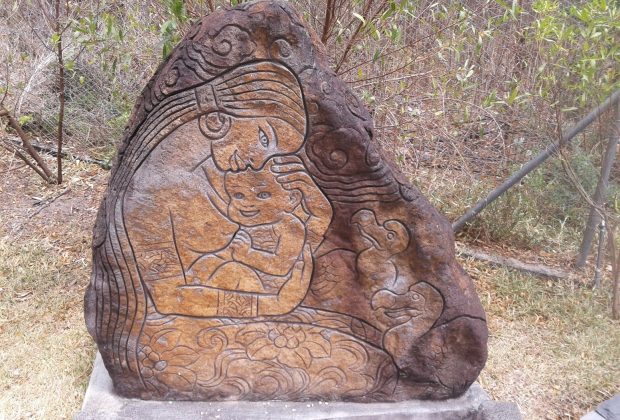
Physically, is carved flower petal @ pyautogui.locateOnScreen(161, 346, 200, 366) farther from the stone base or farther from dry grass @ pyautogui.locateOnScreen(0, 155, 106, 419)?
dry grass @ pyautogui.locateOnScreen(0, 155, 106, 419)

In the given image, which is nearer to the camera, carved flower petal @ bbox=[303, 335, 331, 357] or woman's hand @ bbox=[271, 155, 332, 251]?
woman's hand @ bbox=[271, 155, 332, 251]

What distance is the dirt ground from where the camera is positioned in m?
2.59

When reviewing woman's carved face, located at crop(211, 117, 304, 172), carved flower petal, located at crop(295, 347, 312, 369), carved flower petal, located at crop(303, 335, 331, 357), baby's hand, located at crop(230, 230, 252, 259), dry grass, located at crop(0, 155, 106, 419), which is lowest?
dry grass, located at crop(0, 155, 106, 419)

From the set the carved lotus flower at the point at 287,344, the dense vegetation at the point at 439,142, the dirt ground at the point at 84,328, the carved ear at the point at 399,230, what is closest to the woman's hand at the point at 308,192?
the carved ear at the point at 399,230

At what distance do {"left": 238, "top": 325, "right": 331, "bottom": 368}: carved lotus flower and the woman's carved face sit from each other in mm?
661

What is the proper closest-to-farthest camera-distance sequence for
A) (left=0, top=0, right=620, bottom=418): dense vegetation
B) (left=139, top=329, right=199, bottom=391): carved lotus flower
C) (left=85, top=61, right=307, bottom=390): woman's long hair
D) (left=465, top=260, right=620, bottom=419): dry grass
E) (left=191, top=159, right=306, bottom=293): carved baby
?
(left=85, top=61, right=307, bottom=390): woman's long hair, (left=191, top=159, right=306, bottom=293): carved baby, (left=139, top=329, right=199, bottom=391): carved lotus flower, (left=465, top=260, right=620, bottom=419): dry grass, (left=0, top=0, right=620, bottom=418): dense vegetation

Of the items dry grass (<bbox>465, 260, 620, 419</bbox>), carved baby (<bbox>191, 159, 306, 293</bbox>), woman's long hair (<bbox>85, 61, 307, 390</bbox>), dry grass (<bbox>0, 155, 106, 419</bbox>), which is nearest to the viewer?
woman's long hair (<bbox>85, 61, 307, 390</bbox>)

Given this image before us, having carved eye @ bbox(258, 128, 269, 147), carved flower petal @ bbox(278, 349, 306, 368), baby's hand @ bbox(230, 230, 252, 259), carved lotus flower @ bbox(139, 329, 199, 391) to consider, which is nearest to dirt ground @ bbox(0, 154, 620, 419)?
carved lotus flower @ bbox(139, 329, 199, 391)

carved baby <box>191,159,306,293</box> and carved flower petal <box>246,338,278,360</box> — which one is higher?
carved baby <box>191,159,306,293</box>

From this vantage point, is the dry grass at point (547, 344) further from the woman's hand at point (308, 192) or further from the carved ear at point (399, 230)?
the woman's hand at point (308, 192)

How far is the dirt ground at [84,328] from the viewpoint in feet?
8.49

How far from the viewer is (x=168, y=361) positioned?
85.7 inches

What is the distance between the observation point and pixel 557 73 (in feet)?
11.4

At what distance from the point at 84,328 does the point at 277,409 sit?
1.26m
